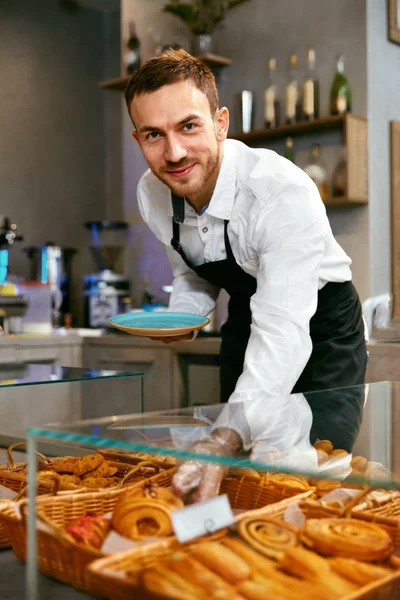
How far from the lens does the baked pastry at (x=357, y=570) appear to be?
73 cm

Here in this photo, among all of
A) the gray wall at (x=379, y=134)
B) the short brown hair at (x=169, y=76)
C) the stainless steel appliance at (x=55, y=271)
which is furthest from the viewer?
the stainless steel appliance at (x=55, y=271)

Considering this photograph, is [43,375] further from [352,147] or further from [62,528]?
[352,147]

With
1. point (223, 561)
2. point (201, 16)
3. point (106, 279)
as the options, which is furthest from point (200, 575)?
point (201, 16)

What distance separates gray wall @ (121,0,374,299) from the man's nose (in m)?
2.33

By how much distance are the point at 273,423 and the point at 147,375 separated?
9.42 feet

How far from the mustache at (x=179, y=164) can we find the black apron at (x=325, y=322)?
10.3 inches

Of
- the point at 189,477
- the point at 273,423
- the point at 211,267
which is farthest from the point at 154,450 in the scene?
the point at 211,267

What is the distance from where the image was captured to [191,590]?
68 centimetres

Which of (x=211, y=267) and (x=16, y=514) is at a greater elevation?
(x=211, y=267)

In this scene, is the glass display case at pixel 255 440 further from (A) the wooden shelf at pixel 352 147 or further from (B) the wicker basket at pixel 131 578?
(A) the wooden shelf at pixel 352 147

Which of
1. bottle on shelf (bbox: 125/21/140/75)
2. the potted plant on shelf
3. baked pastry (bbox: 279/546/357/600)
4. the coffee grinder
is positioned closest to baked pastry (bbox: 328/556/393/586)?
baked pastry (bbox: 279/546/357/600)

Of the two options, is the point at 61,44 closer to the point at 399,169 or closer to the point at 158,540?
the point at 399,169

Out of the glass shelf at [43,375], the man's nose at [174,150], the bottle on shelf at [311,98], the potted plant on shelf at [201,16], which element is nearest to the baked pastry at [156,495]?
the glass shelf at [43,375]

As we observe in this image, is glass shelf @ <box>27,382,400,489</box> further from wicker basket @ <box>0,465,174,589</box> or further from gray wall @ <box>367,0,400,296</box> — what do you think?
gray wall @ <box>367,0,400,296</box>
